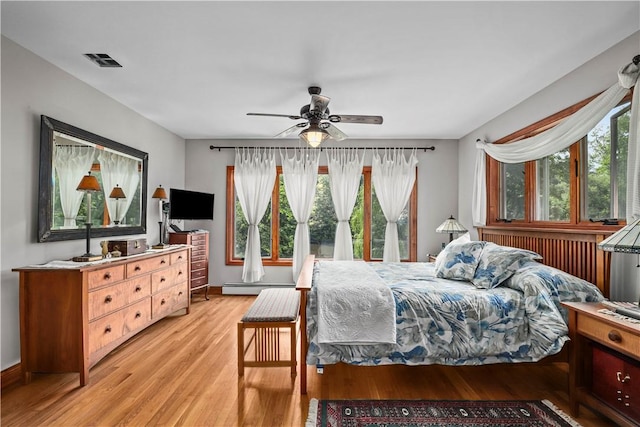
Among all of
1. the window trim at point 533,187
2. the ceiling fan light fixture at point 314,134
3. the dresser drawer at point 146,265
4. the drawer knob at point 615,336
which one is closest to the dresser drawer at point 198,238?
the dresser drawer at point 146,265

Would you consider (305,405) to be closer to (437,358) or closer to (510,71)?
(437,358)

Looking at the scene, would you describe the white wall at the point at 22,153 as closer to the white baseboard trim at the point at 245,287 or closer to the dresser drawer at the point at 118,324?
the dresser drawer at the point at 118,324

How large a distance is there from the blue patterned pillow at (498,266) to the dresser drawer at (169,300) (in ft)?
10.5

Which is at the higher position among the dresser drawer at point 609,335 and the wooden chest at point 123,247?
the wooden chest at point 123,247

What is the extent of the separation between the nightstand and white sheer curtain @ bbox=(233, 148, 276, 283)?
3931 millimetres

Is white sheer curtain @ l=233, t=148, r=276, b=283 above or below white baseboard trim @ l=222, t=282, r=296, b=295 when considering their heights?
above

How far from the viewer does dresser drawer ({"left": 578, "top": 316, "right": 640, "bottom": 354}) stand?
1696 mm

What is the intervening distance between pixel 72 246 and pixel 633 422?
4.28m

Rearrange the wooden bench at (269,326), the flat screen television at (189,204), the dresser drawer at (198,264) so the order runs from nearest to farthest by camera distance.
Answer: the wooden bench at (269,326), the flat screen television at (189,204), the dresser drawer at (198,264)

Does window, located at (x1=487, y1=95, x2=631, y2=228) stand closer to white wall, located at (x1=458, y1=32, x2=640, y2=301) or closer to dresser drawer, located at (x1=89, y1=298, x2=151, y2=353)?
white wall, located at (x1=458, y1=32, x2=640, y2=301)

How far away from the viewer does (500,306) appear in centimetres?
238

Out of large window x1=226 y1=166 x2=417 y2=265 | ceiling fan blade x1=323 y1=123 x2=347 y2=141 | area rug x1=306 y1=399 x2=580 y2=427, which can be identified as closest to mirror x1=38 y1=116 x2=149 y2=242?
large window x1=226 y1=166 x2=417 y2=265

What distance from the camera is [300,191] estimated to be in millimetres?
5066

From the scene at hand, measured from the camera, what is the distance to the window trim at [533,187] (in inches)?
108
